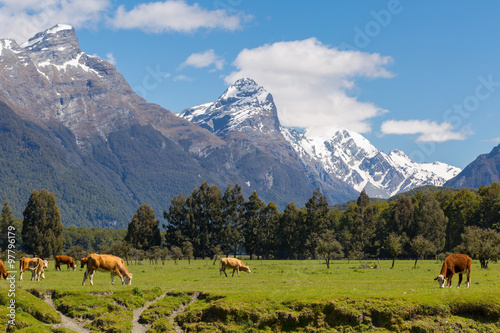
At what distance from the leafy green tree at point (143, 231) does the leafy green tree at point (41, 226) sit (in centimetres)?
1858

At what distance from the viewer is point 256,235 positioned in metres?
144

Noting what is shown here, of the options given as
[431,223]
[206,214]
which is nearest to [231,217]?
[206,214]

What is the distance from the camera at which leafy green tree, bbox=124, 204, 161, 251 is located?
397ft

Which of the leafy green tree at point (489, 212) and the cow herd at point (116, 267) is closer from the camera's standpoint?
the cow herd at point (116, 267)

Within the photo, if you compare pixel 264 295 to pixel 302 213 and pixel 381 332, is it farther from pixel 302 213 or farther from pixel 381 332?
pixel 302 213

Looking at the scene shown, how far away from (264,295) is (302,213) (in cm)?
10984

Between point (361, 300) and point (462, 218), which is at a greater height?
point (462, 218)

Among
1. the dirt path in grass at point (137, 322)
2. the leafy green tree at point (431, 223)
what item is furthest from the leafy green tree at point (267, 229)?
the dirt path in grass at point (137, 322)

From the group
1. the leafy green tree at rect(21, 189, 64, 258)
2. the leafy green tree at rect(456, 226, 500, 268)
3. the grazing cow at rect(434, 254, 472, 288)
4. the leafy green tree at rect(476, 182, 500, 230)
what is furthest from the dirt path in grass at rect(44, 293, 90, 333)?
the leafy green tree at rect(476, 182, 500, 230)

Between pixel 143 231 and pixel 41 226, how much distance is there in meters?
24.9

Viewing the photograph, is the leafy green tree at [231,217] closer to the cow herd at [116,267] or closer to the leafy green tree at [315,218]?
the leafy green tree at [315,218]

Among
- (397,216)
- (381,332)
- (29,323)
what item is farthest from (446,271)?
(397,216)

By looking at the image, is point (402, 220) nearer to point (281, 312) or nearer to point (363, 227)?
point (363, 227)

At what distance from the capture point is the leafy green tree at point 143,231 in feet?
397
